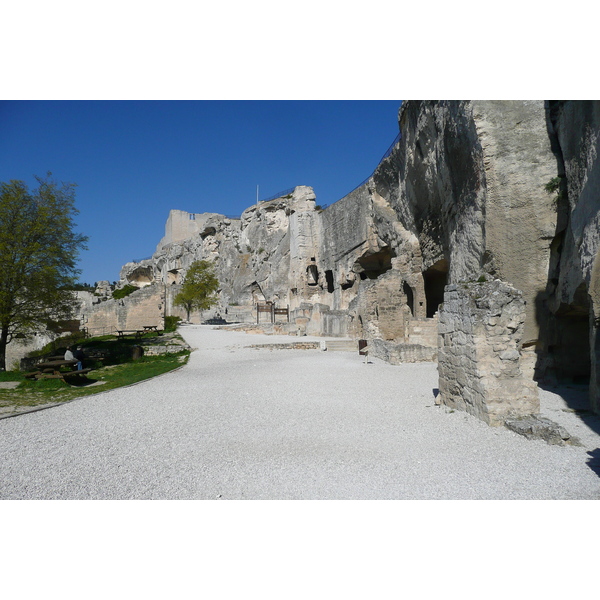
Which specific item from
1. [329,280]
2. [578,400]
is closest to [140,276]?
[329,280]

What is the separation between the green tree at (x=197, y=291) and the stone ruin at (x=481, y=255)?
13.5 m

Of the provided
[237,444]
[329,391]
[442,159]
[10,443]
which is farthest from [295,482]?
[442,159]

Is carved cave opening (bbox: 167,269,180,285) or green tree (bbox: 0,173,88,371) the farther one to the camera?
carved cave opening (bbox: 167,269,180,285)

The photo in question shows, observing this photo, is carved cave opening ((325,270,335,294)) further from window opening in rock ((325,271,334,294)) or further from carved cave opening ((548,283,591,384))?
carved cave opening ((548,283,591,384))

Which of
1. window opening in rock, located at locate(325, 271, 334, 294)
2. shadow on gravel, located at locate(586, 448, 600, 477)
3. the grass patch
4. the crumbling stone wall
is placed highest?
window opening in rock, located at locate(325, 271, 334, 294)

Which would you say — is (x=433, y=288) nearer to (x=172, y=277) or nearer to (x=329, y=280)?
(x=329, y=280)

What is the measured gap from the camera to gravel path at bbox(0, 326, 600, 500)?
3.28 metres

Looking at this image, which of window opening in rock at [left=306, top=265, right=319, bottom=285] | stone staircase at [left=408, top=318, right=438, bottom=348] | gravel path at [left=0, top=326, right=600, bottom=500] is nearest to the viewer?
gravel path at [left=0, top=326, right=600, bottom=500]

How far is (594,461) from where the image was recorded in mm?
3760

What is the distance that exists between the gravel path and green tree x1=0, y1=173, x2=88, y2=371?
16.8 feet

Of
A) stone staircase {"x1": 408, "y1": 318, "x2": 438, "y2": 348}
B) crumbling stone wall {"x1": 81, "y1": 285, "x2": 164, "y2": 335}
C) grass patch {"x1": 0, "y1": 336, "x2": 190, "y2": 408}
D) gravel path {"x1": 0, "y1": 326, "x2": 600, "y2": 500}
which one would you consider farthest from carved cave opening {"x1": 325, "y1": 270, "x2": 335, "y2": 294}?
gravel path {"x1": 0, "y1": 326, "x2": 600, "y2": 500}

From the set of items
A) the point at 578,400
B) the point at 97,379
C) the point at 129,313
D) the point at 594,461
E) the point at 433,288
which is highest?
the point at 433,288

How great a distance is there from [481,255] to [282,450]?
27.4 ft

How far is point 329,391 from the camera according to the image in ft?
24.4
